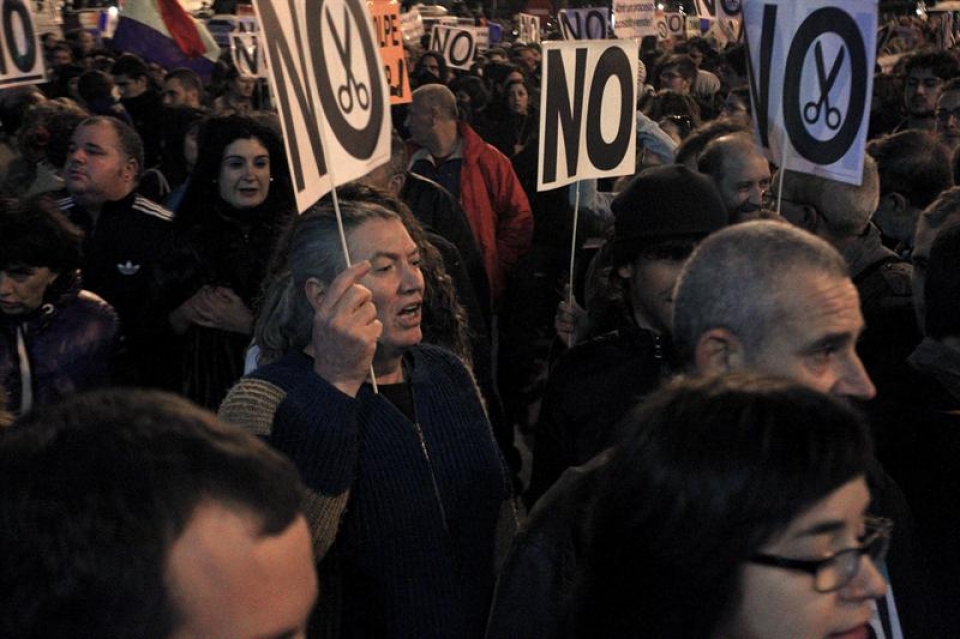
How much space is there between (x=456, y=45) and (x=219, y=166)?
1103 cm

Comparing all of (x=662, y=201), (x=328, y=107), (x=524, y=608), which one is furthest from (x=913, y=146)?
(x=524, y=608)

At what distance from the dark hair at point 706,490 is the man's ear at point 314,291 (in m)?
1.47

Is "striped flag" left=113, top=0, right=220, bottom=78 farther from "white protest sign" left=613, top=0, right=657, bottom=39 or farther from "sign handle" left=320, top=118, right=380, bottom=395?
"sign handle" left=320, top=118, right=380, bottom=395

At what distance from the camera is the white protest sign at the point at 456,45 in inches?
620

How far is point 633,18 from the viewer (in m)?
14.8

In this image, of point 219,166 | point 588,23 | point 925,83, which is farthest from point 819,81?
point 588,23

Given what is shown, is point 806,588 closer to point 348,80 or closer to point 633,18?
point 348,80

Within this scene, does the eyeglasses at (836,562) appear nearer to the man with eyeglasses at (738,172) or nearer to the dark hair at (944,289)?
the dark hair at (944,289)

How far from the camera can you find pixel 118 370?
5020mm

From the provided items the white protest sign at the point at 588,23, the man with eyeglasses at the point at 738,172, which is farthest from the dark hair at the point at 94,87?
the man with eyeglasses at the point at 738,172

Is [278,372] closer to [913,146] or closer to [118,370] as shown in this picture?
[118,370]

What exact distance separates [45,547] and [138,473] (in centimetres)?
10

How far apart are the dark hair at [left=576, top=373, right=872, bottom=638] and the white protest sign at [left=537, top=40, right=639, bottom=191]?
3.77 m

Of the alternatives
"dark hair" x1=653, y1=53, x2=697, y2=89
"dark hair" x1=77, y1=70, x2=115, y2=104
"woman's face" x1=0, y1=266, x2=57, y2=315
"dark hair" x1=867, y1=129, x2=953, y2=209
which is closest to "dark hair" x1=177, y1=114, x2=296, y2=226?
"woman's face" x1=0, y1=266, x2=57, y2=315
